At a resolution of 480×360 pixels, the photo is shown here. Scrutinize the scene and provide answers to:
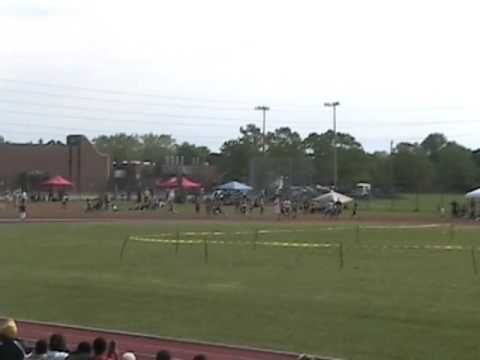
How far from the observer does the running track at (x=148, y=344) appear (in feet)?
55.0

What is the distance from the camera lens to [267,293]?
2420cm

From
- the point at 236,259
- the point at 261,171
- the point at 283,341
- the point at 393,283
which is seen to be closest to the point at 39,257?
the point at 236,259

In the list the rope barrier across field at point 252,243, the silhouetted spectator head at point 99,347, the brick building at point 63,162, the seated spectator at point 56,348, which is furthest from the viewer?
the brick building at point 63,162

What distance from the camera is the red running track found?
16750 mm

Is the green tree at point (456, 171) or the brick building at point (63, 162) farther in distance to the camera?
the green tree at point (456, 171)

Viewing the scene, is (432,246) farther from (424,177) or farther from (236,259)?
(424,177)

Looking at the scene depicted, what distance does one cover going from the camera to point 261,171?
98.7 metres

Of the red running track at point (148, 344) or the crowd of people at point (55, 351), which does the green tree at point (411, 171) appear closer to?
the red running track at point (148, 344)

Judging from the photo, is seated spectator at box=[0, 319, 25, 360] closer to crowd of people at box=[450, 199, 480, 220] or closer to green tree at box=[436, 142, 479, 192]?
crowd of people at box=[450, 199, 480, 220]

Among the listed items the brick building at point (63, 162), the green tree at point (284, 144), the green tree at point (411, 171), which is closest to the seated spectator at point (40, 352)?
the brick building at point (63, 162)

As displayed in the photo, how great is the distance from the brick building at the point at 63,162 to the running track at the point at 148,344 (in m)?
104

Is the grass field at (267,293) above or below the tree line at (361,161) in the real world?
below

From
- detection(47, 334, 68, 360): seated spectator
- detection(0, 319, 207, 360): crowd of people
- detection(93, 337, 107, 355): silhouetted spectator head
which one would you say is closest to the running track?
detection(47, 334, 68, 360): seated spectator

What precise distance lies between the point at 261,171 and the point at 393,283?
72902mm
